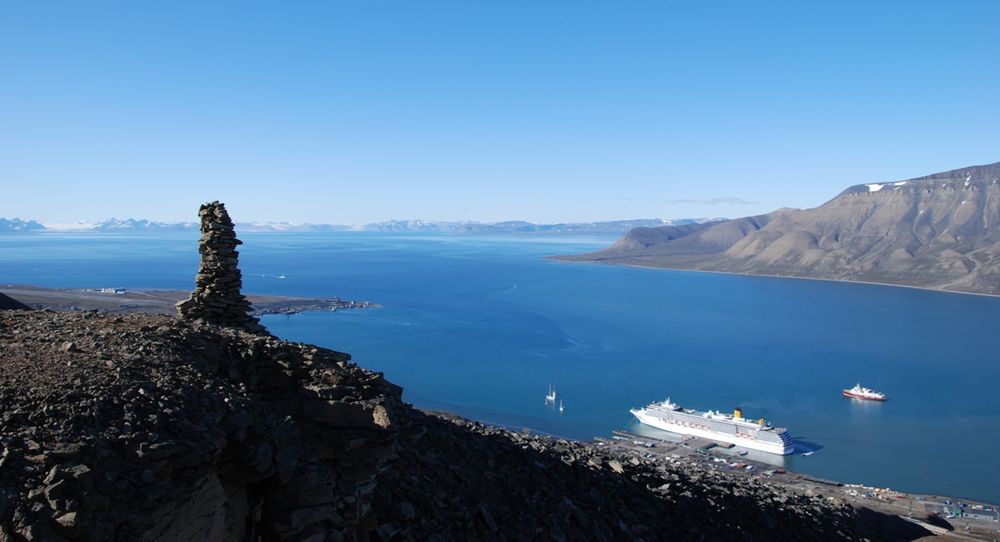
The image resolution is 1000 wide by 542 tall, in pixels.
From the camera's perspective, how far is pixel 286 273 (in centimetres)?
14638

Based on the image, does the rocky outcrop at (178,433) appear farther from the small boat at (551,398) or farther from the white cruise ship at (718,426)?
the small boat at (551,398)

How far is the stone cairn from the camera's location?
984cm

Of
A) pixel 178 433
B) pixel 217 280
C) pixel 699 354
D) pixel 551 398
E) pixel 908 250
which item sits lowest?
pixel 699 354

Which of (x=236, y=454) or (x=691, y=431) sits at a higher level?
(x=236, y=454)

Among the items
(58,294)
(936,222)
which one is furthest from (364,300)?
(936,222)

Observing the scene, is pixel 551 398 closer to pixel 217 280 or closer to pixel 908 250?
pixel 217 280

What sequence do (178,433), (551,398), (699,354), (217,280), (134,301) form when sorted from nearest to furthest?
(178,433)
(217,280)
(551,398)
(699,354)
(134,301)

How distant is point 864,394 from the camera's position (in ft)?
175

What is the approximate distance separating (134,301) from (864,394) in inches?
2884

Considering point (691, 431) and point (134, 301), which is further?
point (134, 301)

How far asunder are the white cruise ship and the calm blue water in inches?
53.6

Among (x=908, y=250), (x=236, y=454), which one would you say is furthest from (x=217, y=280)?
(x=908, y=250)

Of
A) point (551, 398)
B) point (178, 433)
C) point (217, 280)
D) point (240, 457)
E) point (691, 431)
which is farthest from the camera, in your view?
point (551, 398)

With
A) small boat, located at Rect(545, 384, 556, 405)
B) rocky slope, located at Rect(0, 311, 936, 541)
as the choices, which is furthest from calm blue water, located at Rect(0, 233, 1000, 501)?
rocky slope, located at Rect(0, 311, 936, 541)
